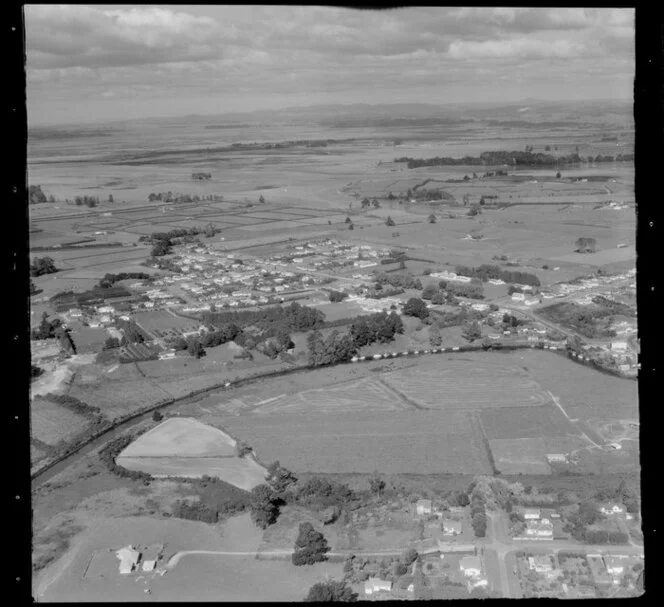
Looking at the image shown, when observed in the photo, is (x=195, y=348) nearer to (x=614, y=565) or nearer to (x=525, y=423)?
(x=525, y=423)

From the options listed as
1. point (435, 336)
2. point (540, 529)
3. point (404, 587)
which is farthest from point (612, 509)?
point (435, 336)

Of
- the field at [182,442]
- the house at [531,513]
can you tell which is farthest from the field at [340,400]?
the house at [531,513]

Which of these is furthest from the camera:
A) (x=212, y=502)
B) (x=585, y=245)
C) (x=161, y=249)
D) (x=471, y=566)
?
(x=161, y=249)

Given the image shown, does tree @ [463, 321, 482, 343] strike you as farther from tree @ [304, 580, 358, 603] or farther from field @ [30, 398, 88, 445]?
tree @ [304, 580, 358, 603]

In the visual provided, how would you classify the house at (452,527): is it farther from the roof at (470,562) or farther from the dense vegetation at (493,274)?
the dense vegetation at (493,274)

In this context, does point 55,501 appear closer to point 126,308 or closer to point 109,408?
point 109,408

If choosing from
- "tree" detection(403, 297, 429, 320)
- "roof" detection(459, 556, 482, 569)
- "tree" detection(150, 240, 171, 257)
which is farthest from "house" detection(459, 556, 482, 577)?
"tree" detection(150, 240, 171, 257)

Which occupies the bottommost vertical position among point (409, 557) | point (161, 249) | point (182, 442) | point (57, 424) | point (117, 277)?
point (409, 557)
